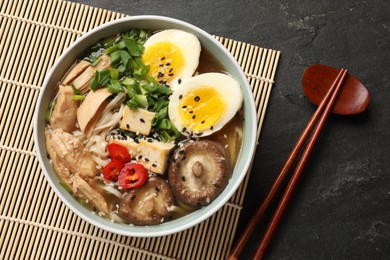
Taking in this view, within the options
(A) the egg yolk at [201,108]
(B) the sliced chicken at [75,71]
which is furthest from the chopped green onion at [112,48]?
(A) the egg yolk at [201,108]

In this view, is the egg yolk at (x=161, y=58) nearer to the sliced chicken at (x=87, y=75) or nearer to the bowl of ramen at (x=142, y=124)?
the bowl of ramen at (x=142, y=124)

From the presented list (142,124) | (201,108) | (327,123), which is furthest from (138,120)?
(327,123)

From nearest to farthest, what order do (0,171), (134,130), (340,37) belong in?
(134,130) < (0,171) < (340,37)

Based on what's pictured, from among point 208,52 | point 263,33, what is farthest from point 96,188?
point 263,33

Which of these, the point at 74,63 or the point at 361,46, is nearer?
the point at 74,63

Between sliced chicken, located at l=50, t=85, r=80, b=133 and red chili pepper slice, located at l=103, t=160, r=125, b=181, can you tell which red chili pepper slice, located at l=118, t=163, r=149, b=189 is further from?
sliced chicken, located at l=50, t=85, r=80, b=133

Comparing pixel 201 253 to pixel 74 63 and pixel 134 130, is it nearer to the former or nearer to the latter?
pixel 134 130
